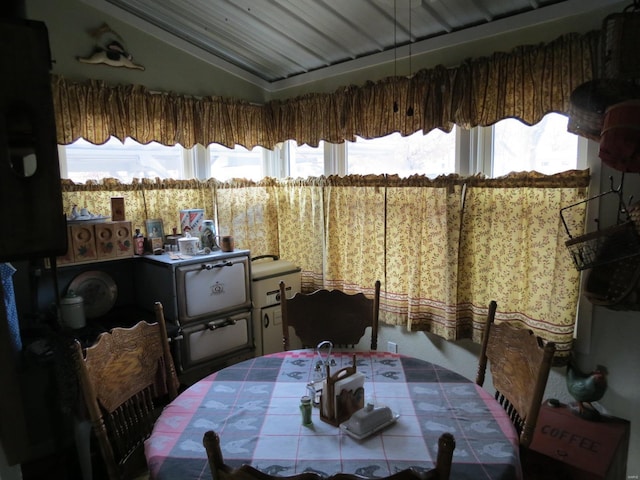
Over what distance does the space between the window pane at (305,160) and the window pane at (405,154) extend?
296 mm

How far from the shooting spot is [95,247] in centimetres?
246

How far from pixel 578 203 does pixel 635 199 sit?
0.74 ft

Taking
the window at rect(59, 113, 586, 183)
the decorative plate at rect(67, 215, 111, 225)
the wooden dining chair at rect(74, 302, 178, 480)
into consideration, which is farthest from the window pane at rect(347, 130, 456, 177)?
the wooden dining chair at rect(74, 302, 178, 480)

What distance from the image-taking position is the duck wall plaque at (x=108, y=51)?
2607mm

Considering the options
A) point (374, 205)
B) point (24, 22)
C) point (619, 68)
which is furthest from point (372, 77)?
point (24, 22)

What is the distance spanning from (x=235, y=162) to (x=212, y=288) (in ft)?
3.92

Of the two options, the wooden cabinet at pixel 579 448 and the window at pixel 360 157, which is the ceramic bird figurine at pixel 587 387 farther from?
the window at pixel 360 157

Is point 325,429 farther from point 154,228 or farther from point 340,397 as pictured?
point 154,228

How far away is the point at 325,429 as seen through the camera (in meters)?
1.37

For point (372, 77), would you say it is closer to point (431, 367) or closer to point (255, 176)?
point (255, 176)

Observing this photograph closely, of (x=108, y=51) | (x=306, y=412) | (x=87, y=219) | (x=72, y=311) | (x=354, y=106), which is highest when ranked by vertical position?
(x=108, y=51)

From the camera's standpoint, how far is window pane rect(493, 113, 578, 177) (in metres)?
2.19

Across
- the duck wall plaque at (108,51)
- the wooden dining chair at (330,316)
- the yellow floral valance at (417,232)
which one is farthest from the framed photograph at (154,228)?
the wooden dining chair at (330,316)

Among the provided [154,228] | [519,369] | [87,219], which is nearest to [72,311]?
[87,219]
